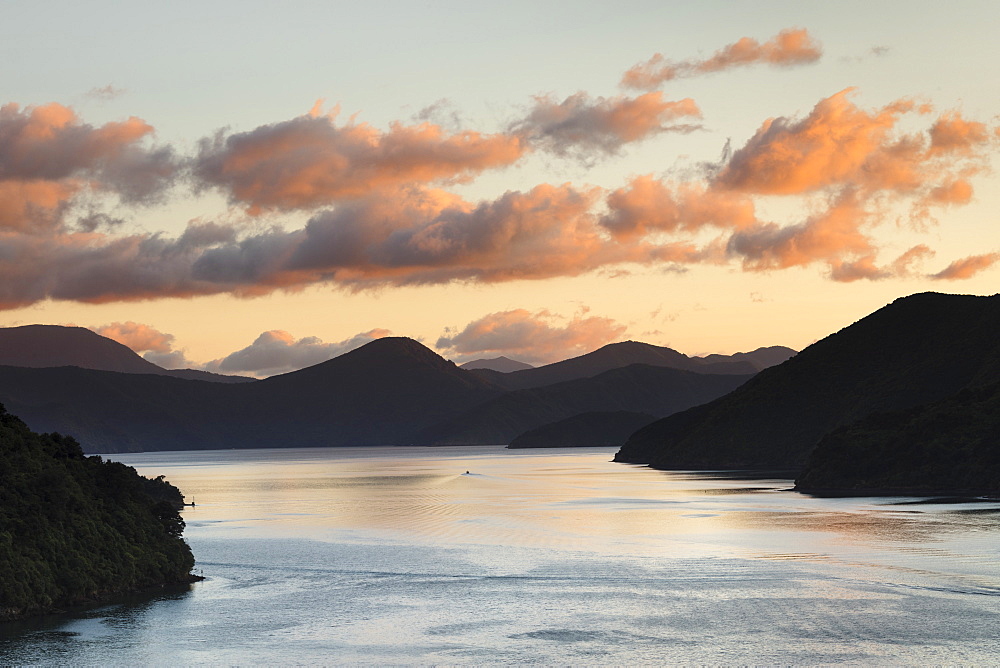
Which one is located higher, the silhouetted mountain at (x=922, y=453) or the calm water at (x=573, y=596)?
the silhouetted mountain at (x=922, y=453)

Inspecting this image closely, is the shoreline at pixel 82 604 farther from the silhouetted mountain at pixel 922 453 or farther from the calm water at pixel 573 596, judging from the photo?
the silhouetted mountain at pixel 922 453

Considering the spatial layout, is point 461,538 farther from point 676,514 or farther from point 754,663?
point 754,663

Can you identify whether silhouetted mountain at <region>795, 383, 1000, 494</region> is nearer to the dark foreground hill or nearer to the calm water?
the calm water

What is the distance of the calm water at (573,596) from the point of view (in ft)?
181

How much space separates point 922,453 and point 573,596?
126952 millimetres

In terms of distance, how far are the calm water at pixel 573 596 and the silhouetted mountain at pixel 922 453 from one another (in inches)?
1779

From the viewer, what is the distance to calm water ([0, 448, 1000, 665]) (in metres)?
55.1

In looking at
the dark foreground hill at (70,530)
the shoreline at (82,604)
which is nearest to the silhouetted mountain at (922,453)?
the shoreline at (82,604)

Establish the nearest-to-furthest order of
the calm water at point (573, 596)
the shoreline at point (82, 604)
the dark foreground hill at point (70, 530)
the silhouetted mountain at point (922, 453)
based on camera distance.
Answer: the calm water at point (573, 596) < the shoreline at point (82, 604) < the dark foreground hill at point (70, 530) < the silhouetted mountain at point (922, 453)

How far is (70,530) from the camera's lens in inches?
2694

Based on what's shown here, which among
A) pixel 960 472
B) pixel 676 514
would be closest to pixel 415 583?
pixel 676 514

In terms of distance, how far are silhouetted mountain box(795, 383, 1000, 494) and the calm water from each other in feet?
148

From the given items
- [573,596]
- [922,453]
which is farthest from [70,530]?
[922,453]

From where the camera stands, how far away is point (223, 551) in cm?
10231
